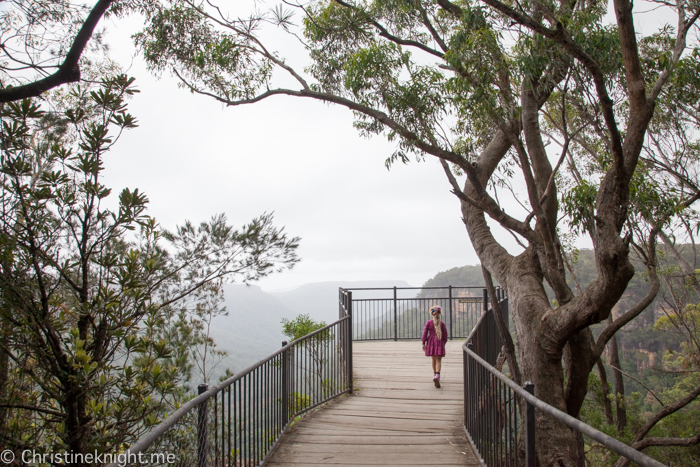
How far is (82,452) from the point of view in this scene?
9.55ft

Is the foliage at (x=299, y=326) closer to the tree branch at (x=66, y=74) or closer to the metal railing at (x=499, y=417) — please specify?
the metal railing at (x=499, y=417)

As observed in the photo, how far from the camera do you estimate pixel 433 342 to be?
7676 millimetres

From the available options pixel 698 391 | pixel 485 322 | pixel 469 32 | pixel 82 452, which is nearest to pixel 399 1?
pixel 469 32

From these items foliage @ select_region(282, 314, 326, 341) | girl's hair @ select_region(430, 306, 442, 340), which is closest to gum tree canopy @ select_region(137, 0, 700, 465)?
girl's hair @ select_region(430, 306, 442, 340)

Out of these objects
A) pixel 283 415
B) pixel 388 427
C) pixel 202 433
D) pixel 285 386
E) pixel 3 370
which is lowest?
pixel 388 427

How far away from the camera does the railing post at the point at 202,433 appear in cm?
287

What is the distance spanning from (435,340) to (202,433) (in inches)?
212

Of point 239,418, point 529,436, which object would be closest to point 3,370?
point 239,418

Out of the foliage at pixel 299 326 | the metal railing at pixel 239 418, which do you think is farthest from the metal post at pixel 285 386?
the foliage at pixel 299 326

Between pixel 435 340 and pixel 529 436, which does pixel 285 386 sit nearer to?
pixel 529 436

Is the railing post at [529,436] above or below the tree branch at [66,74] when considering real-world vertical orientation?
below

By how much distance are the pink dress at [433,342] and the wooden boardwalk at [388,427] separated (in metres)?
0.60

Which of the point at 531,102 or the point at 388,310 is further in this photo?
the point at 388,310

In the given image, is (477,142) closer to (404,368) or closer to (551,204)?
(551,204)
